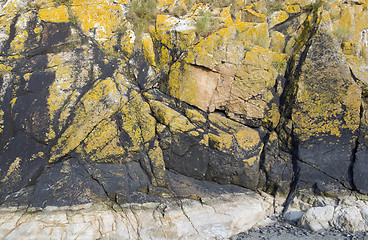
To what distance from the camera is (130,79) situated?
28.8 feet

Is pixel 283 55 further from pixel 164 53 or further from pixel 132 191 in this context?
pixel 132 191

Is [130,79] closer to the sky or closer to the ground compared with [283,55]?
closer to the ground

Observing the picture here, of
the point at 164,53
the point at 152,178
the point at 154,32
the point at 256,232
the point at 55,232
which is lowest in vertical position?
the point at 55,232

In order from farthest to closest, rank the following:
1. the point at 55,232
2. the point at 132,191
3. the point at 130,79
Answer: the point at 130,79 → the point at 132,191 → the point at 55,232

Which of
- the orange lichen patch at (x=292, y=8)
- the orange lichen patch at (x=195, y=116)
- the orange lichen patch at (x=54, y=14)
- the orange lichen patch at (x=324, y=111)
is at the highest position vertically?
the orange lichen patch at (x=292, y=8)

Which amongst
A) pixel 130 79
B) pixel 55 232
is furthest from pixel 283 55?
pixel 55 232

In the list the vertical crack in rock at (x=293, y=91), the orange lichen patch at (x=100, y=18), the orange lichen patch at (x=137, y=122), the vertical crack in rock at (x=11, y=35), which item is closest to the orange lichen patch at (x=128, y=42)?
the orange lichen patch at (x=100, y=18)

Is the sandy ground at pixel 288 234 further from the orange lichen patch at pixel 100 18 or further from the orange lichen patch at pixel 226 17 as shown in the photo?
the orange lichen patch at pixel 100 18

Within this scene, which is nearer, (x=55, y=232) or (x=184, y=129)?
(x=55, y=232)

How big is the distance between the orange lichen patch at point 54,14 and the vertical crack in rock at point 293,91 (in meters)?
7.05

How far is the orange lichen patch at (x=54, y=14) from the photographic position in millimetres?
9070

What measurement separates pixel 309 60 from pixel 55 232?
7975 millimetres

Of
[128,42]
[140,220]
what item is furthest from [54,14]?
[140,220]

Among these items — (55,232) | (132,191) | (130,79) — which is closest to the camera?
(55,232)
